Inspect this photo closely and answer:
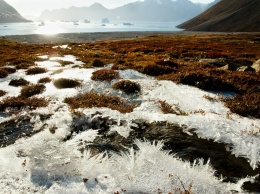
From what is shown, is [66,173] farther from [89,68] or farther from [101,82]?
[89,68]

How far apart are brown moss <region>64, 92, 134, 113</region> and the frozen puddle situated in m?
0.55

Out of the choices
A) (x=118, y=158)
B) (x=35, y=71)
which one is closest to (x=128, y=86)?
(x=118, y=158)

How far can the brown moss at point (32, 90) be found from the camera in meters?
13.9

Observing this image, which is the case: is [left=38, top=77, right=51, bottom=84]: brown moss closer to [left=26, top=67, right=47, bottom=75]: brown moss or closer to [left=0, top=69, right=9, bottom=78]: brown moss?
[left=26, top=67, right=47, bottom=75]: brown moss

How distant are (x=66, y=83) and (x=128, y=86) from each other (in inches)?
164

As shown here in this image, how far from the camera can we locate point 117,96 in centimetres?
1327

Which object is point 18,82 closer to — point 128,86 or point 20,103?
point 20,103

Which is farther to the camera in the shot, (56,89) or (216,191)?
(56,89)

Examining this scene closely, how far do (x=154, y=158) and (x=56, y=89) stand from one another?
31.9 feet

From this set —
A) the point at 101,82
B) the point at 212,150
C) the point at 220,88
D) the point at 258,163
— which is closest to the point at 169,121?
the point at 212,150

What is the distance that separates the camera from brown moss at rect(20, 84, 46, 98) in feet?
45.5

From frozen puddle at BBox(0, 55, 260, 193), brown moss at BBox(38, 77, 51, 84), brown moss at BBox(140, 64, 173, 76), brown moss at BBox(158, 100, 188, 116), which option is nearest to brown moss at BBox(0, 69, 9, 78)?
brown moss at BBox(38, 77, 51, 84)

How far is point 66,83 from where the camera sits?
15352mm

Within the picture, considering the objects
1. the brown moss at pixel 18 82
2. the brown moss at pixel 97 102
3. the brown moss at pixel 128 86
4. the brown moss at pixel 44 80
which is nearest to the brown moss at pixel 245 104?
the brown moss at pixel 97 102
